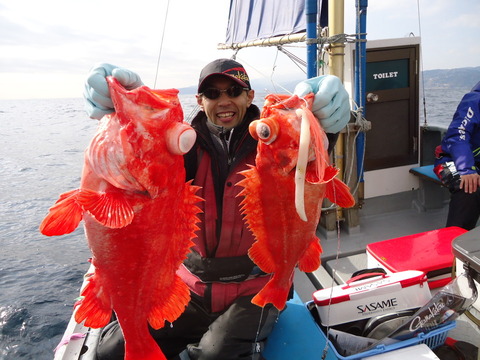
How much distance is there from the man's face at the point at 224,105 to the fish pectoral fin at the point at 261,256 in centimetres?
94

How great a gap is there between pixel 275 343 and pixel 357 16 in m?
3.83

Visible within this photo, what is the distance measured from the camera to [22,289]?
23.6ft

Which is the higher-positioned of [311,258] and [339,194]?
[339,194]

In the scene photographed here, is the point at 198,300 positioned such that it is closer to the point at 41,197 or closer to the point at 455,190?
the point at 455,190

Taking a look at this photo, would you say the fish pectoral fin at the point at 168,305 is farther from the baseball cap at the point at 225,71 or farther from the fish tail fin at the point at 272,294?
the baseball cap at the point at 225,71

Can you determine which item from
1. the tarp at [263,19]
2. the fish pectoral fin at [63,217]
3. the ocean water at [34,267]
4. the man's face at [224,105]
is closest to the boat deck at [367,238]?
the man's face at [224,105]

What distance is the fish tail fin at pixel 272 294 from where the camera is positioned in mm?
1885

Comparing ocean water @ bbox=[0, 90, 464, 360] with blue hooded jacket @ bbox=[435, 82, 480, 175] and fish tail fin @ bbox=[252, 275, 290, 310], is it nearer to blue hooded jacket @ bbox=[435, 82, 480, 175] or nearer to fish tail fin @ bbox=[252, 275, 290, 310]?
blue hooded jacket @ bbox=[435, 82, 480, 175]

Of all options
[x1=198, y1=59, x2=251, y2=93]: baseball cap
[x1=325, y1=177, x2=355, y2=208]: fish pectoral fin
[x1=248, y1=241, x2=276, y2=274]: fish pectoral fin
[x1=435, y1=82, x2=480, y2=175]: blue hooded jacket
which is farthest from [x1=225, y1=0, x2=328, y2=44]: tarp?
[x1=248, y1=241, x2=276, y2=274]: fish pectoral fin

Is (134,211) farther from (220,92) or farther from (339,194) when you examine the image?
(220,92)

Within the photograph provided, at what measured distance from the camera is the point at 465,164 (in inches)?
168

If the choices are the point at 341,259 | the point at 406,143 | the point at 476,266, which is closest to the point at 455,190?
the point at 406,143

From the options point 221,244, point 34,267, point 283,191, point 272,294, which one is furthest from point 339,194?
point 34,267

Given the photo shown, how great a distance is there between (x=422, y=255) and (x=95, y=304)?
2.91m
